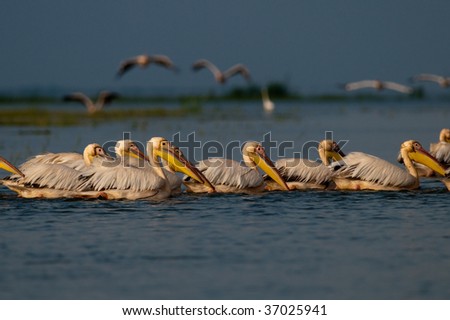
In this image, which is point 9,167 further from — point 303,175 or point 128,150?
point 303,175

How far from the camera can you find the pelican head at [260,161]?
1050cm

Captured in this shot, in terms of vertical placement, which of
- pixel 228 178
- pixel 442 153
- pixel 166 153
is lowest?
pixel 228 178

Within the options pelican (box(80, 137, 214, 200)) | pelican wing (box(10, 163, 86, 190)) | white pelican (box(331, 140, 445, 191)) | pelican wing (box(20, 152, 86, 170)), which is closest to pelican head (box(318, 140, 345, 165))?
white pelican (box(331, 140, 445, 191))

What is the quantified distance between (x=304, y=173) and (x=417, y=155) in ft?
4.99

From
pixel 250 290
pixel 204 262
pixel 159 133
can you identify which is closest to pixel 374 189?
pixel 204 262

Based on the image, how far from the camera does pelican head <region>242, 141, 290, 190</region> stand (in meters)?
10.5

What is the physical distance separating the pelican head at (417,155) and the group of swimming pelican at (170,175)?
90mm

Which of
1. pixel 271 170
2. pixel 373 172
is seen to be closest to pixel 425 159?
pixel 373 172

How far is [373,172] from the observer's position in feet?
34.3

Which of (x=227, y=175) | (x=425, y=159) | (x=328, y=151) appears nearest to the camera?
(x=227, y=175)

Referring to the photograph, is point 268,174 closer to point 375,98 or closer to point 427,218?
point 427,218

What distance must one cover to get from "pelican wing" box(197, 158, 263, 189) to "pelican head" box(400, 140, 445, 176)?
1.95 m

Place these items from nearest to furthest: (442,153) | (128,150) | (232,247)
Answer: (232,247)
(128,150)
(442,153)

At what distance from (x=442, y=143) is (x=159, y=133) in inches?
313
